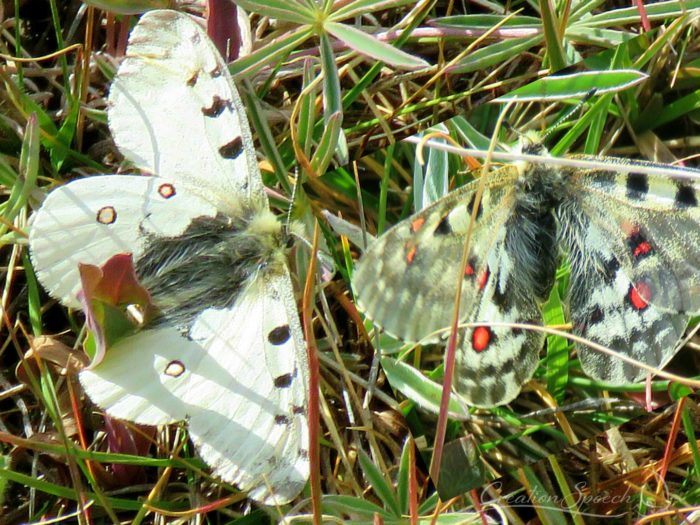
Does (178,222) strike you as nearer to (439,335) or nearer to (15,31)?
(439,335)

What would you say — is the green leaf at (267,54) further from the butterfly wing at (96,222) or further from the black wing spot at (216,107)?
the butterfly wing at (96,222)

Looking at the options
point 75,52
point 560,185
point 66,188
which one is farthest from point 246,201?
point 75,52

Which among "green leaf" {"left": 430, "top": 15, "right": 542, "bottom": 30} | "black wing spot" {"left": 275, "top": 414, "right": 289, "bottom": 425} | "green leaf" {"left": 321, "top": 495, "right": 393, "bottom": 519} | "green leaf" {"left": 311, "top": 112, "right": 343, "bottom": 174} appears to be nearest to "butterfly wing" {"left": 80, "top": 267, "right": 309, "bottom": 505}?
"black wing spot" {"left": 275, "top": 414, "right": 289, "bottom": 425}

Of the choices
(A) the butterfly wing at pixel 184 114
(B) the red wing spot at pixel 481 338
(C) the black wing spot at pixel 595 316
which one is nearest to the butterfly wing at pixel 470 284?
(B) the red wing spot at pixel 481 338

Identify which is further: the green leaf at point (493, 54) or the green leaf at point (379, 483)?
the green leaf at point (493, 54)

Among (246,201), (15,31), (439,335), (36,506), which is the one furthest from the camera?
(15,31)

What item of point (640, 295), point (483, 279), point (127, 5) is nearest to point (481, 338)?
point (483, 279)

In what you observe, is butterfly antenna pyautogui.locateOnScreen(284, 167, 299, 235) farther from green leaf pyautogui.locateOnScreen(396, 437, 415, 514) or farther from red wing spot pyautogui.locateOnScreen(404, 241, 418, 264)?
green leaf pyautogui.locateOnScreen(396, 437, 415, 514)
